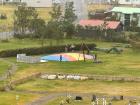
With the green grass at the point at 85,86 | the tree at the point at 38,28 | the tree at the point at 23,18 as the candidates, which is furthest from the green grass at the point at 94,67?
the tree at the point at 23,18

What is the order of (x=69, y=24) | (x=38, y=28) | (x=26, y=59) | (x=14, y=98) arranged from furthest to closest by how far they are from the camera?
(x=69, y=24)
(x=38, y=28)
(x=26, y=59)
(x=14, y=98)

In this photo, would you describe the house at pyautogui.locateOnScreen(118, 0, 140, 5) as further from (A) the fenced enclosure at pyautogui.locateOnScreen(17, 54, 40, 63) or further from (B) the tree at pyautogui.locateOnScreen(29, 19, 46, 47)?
(A) the fenced enclosure at pyautogui.locateOnScreen(17, 54, 40, 63)

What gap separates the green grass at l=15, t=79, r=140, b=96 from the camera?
170 ft

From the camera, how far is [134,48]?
8338 cm

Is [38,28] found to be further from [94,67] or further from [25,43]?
[94,67]

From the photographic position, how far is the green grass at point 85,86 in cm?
5181

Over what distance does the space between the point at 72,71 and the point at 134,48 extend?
77.5 feet

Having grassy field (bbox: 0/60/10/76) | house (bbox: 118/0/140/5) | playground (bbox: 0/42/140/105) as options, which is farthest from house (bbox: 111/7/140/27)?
grassy field (bbox: 0/60/10/76)

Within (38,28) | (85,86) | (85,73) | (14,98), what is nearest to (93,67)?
(85,73)

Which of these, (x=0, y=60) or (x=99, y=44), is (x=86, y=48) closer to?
(x=99, y=44)

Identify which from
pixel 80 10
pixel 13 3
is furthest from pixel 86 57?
pixel 13 3

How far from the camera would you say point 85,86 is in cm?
5444

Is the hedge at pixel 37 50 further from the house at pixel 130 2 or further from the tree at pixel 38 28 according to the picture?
the house at pixel 130 2

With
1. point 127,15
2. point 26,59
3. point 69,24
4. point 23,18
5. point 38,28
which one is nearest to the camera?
point 26,59
